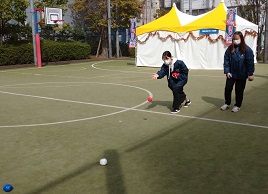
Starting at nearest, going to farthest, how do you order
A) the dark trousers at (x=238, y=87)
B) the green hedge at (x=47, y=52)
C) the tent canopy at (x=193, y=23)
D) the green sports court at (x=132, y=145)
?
the green sports court at (x=132, y=145), the dark trousers at (x=238, y=87), the tent canopy at (x=193, y=23), the green hedge at (x=47, y=52)

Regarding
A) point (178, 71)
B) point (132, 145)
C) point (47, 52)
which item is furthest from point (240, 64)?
point (47, 52)

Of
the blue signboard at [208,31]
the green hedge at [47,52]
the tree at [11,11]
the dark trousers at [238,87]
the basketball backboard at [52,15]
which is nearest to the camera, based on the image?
the dark trousers at [238,87]

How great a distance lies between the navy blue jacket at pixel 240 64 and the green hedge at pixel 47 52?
1700 cm

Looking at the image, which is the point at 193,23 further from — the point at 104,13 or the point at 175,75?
the point at 104,13

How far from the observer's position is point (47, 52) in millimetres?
23547

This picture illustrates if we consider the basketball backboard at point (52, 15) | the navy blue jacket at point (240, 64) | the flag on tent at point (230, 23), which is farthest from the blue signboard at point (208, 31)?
the navy blue jacket at point (240, 64)

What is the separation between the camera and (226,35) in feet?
57.6

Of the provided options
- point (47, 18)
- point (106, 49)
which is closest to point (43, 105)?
point (47, 18)

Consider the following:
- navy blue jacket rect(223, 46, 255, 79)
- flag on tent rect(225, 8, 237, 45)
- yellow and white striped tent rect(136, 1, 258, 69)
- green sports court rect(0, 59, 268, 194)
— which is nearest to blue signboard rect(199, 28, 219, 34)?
yellow and white striped tent rect(136, 1, 258, 69)

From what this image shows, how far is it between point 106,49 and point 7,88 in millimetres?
18978

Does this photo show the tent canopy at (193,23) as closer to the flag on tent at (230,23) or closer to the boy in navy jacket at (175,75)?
the flag on tent at (230,23)

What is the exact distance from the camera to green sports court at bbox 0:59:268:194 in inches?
156

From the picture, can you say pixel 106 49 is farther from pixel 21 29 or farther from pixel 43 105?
pixel 43 105

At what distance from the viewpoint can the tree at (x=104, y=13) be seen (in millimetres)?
28391
